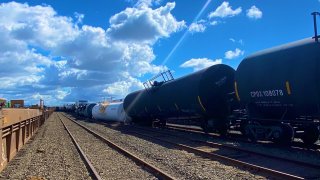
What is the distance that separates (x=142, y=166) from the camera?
438 inches

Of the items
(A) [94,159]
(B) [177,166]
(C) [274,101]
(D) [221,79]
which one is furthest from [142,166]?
(D) [221,79]

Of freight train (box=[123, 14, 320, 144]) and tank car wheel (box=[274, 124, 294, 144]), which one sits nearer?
freight train (box=[123, 14, 320, 144])

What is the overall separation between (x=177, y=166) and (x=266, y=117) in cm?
567

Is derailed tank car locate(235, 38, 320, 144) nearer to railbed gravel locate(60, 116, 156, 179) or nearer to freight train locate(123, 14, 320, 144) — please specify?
freight train locate(123, 14, 320, 144)

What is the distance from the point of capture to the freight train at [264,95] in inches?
492

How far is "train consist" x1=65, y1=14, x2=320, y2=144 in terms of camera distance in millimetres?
12508

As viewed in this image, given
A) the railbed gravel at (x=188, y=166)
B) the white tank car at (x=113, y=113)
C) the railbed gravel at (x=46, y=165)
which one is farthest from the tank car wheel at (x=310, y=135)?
the white tank car at (x=113, y=113)

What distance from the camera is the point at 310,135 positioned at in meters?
13.9

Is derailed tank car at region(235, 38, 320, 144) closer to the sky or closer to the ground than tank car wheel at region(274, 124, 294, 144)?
closer to the sky

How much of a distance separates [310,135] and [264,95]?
83.5 inches

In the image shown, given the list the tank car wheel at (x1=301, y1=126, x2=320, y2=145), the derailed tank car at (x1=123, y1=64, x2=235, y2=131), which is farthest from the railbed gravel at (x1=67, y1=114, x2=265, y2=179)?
the derailed tank car at (x1=123, y1=64, x2=235, y2=131)

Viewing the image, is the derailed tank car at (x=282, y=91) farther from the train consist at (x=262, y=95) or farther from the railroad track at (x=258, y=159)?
the railroad track at (x=258, y=159)

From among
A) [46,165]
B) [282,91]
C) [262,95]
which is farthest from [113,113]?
[282,91]

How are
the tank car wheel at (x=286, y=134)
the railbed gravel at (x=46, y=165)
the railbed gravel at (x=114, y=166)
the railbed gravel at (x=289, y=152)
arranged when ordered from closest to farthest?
the railbed gravel at (x=114, y=166), the railbed gravel at (x=46, y=165), the railbed gravel at (x=289, y=152), the tank car wheel at (x=286, y=134)
